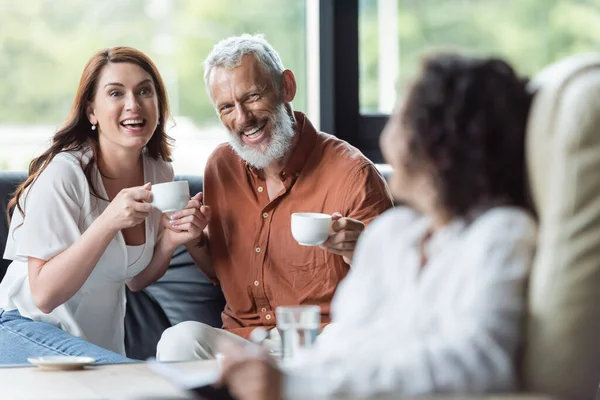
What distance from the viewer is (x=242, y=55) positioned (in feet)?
8.95

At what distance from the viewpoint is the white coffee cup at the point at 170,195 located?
237 cm

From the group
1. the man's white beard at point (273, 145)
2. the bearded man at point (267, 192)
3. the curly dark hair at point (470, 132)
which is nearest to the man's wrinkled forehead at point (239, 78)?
the bearded man at point (267, 192)

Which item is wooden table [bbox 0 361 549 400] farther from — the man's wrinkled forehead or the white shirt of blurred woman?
the man's wrinkled forehead

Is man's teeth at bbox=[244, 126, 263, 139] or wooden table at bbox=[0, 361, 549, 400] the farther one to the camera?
man's teeth at bbox=[244, 126, 263, 139]

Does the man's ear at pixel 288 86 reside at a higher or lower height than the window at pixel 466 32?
lower

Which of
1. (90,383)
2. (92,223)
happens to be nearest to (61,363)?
(90,383)

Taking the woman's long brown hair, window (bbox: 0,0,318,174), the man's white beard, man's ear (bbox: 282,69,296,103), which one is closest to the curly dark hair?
the man's white beard

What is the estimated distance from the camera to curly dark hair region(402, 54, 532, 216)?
4.51ft

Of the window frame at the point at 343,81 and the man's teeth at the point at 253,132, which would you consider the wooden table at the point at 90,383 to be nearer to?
the man's teeth at the point at 253,132

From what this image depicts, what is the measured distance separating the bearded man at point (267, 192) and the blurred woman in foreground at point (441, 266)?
1.13 meters

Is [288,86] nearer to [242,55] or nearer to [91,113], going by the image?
[242,55]

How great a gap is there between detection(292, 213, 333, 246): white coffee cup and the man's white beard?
513mm

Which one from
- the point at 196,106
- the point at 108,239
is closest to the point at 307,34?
the point at 196,106

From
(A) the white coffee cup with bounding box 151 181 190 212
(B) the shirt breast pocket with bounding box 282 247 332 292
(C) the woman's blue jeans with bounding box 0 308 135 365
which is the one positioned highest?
(A) the white coffee cup with bounding box 151 181 190 212
